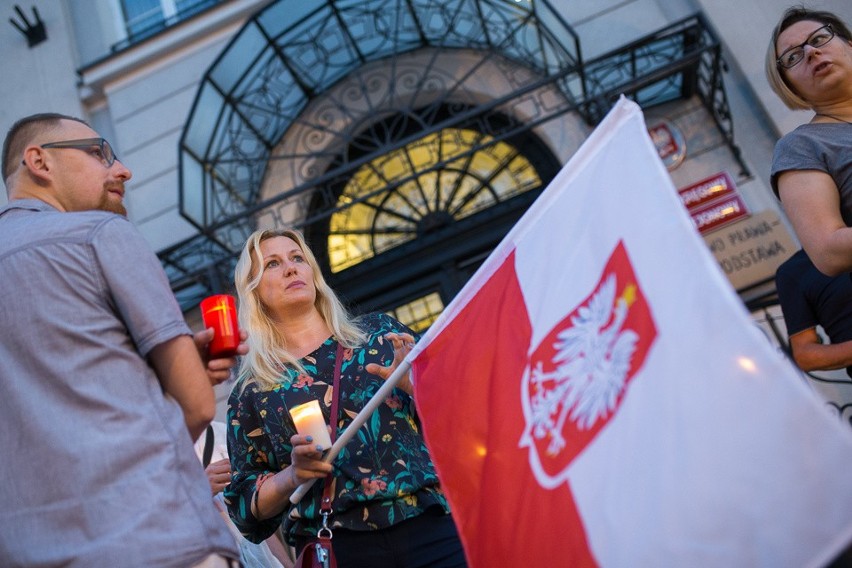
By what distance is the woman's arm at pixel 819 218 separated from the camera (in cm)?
209

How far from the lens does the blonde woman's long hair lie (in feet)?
8.29

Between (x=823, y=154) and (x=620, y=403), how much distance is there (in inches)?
53.7

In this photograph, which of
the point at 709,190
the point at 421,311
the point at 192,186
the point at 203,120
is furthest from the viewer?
the point at 421,311

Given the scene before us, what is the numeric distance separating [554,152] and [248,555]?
4.82 metres

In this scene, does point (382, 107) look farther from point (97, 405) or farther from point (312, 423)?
point (97, 405)

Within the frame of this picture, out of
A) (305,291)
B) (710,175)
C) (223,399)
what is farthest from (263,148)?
(305,291)

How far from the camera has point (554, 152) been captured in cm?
677

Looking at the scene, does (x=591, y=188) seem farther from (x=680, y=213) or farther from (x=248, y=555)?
(x=248, y=555)

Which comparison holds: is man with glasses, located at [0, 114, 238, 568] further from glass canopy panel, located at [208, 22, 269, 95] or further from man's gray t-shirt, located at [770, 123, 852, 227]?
glass canopy panel, located at [208, 22, 269, 95]

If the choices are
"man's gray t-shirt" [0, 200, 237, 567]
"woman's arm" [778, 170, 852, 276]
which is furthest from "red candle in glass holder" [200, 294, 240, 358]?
"woman's arm" [778, 170, 852, 276]

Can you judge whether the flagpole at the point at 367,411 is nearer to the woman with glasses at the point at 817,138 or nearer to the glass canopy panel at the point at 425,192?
the woman with glasses at the point at 817,138

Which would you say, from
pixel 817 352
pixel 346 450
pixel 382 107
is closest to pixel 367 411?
pixel 346 450

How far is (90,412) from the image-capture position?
1571 millimetres

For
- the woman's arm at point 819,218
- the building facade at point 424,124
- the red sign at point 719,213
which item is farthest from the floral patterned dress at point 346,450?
the red sign at point 719,213
